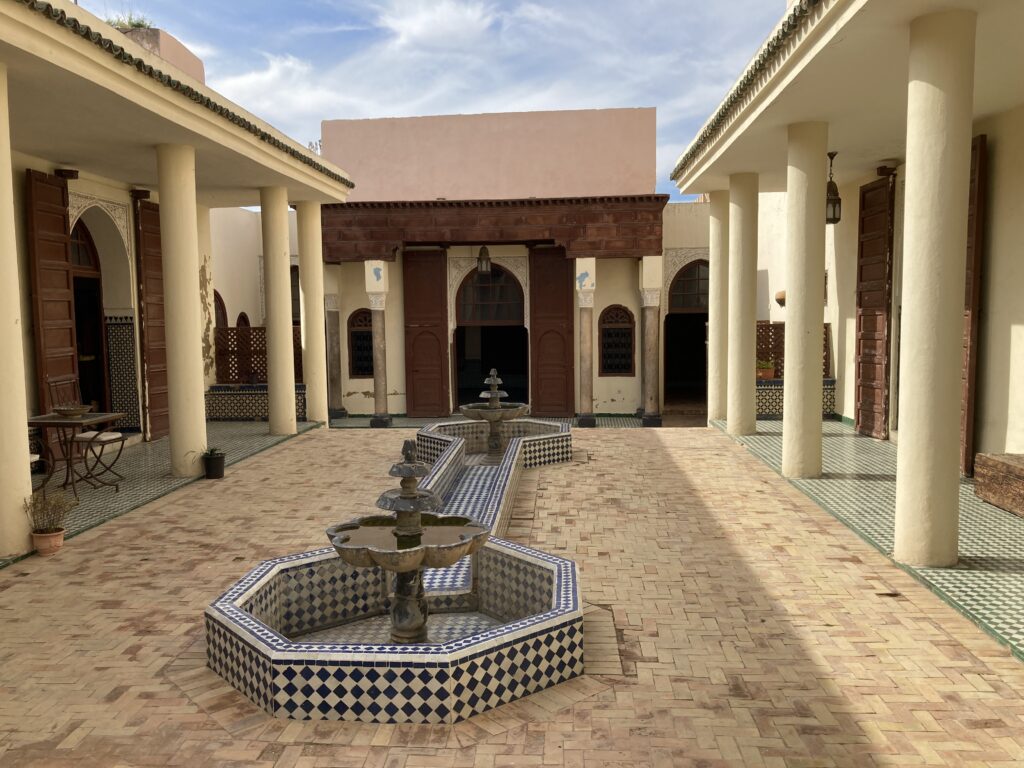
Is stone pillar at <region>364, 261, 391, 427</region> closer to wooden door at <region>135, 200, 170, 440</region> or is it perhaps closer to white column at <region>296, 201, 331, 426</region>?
white column at <region>296, 201, 331, 426</region>

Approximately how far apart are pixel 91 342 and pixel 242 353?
3269 mm

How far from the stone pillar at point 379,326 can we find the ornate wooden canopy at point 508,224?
10.5 inches

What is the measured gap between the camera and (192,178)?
9.00 meters

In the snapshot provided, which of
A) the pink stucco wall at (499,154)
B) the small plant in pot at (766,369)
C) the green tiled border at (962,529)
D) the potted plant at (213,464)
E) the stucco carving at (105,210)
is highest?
the pink stucco wall at (499,154)

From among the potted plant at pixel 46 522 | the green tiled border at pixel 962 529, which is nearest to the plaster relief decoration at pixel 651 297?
the green tiled border at pixel 962 529

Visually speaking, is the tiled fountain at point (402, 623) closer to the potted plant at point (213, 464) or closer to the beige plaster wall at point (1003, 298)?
the potted plant at point (213, 464)

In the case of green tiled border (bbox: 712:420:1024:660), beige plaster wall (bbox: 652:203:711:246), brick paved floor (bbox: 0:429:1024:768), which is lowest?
brick paved floor (bbox: 0:429:1024:768)

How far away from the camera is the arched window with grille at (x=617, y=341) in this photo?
1614 cm

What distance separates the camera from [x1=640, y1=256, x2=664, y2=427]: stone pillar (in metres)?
15.1

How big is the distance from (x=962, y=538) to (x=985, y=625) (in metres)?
1.79

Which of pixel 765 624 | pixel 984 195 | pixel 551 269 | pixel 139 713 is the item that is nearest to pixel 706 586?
pixel 765 624

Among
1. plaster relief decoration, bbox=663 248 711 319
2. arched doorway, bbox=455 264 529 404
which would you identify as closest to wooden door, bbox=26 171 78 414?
arched doorway, bbox=455 264 529 404

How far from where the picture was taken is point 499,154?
648 inches

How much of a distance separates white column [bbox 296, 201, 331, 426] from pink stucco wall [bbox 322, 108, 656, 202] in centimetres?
356
